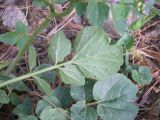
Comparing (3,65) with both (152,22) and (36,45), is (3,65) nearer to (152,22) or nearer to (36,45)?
(36,45)

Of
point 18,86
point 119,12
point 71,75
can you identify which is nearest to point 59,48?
point 71,75

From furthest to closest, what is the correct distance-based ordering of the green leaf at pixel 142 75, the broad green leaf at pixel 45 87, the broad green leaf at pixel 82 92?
1. the green leaf at pixel 142 75
2. the broad green leaf at pixel 82 92
3. the broad green leaf at pixel 45 87

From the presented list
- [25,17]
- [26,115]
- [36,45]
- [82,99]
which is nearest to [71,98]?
[82,99]

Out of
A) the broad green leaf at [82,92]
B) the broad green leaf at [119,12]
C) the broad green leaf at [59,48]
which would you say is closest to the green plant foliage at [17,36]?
A: the broad green leaf at [59,48]

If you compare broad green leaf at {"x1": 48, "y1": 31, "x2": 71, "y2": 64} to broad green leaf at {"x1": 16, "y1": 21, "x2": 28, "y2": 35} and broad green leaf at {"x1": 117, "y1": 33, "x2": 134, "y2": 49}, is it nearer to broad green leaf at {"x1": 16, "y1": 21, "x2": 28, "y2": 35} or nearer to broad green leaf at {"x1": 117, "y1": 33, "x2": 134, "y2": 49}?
broad green leaf at {"x1": 16, "y1": 21, "x2": 28, "y2": 35}

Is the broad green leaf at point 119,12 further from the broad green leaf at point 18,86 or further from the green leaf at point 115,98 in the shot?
the broad green leaf at point 18,86
